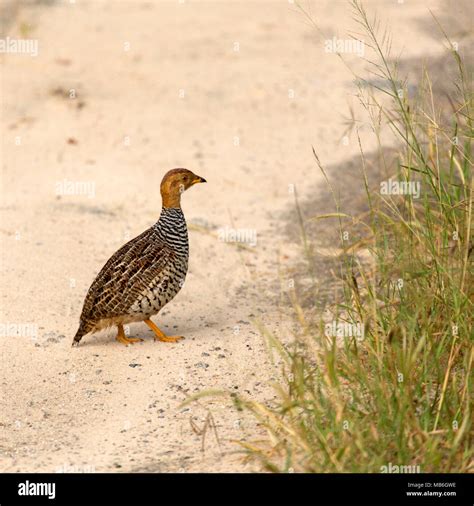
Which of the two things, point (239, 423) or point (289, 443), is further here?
point (239, 423)

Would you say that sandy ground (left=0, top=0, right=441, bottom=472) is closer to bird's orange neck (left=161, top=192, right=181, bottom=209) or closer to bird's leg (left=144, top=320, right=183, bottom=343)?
bird's leg (left=144, top=320, right=183, bottom=343)

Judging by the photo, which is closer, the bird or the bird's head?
the bird

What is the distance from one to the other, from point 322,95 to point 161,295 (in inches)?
241

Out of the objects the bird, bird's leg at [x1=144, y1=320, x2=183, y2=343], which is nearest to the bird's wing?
the bird

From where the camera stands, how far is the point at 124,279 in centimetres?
677

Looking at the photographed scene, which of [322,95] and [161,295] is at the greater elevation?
[322,95]

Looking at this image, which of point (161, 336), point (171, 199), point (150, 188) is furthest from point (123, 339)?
point (150, 188)

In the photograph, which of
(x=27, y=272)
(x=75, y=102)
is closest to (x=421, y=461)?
(x=27, y=272)

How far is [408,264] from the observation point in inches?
230

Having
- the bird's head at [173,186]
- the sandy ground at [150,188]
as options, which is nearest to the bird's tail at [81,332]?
the sandy ground at [150,188]

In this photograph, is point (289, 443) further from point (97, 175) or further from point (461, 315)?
point (97, 175)

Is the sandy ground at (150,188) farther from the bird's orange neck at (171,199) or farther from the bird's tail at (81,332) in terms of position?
the bird's orange neck at (171,199)

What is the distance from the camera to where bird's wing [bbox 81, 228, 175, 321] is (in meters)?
6.73

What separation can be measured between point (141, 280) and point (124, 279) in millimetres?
116
